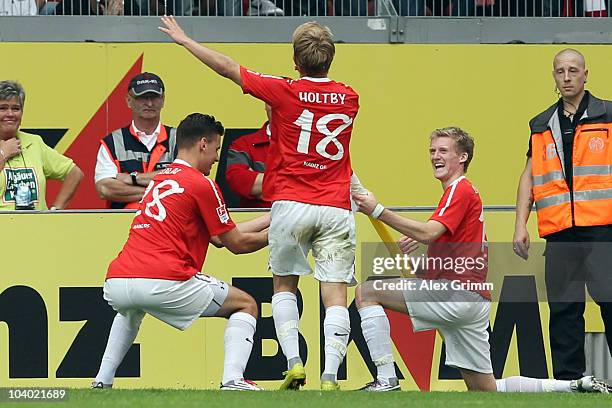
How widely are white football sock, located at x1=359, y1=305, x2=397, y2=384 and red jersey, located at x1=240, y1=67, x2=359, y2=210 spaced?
0.77 m

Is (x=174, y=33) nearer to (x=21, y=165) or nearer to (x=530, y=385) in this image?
(x=21, y=165)

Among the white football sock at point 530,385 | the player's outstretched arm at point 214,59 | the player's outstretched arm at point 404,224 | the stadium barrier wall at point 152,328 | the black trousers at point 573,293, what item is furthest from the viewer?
the stadium barrier wall at point 152,328

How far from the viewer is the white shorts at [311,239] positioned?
8.34 m

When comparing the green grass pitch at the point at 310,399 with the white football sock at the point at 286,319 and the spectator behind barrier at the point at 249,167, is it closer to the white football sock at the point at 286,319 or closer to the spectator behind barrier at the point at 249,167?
the white football sock at the point at 286,319

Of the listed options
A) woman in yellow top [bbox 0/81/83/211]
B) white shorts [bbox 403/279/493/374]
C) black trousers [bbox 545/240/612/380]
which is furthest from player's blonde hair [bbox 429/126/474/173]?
woman in yellow top [bbox 0/81/83/211]

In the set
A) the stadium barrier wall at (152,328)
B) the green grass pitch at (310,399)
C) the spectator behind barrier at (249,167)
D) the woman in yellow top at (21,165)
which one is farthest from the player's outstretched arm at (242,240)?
the woman in yellow top at (21,165)

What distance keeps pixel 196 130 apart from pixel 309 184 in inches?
31.4

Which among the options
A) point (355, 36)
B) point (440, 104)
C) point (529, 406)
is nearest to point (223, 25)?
point (355, 36)

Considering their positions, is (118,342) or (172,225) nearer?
(172,225)

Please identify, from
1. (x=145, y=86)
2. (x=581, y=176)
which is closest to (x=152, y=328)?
(x=145, y=86)

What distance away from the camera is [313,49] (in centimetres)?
829

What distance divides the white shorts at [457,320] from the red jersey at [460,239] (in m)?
0.12

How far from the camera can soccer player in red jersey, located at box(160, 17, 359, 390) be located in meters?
8.31

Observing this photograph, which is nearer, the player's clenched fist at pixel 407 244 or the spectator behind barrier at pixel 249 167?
the player's clenched fist at pixel 407 244
